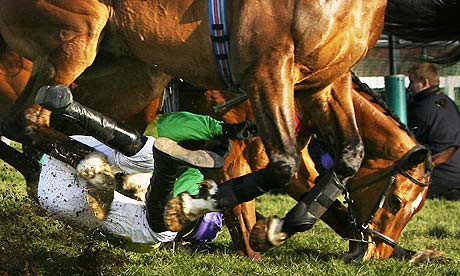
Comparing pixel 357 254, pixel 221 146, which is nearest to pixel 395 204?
pixel 357 254

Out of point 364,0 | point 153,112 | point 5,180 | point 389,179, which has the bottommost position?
point 5,180

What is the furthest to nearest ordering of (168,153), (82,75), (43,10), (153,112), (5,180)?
(5,180)
(153,112)
(82,75)
(43,10)
(168,153)

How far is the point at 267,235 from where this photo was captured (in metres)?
4.16

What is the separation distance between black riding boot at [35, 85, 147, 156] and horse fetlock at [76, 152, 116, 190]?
0.12 m

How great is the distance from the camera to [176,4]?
430cm

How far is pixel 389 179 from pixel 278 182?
1752 millimetres

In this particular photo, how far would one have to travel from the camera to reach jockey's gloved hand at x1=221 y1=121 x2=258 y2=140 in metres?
5.02

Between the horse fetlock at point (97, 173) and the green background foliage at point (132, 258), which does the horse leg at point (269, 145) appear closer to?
the horse fetlock at point (97, 173)

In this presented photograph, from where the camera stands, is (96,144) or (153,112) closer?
(96,144)

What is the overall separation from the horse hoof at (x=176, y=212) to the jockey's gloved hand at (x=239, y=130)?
0.94 m

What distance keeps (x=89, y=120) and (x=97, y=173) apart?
0.89 feet

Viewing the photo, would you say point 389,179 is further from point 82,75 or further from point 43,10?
point 43,10

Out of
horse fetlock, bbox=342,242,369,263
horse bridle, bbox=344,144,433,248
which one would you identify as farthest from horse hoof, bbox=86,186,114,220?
horse bridle, bbox=344,144,433,248

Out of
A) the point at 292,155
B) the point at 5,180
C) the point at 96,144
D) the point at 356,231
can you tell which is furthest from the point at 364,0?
the point at 5,180
